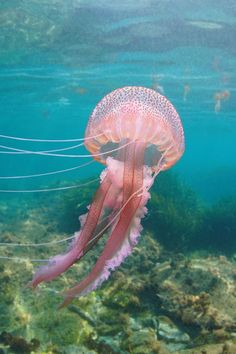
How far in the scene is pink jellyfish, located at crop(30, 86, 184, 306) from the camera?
3.14 metres

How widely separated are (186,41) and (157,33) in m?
1.35

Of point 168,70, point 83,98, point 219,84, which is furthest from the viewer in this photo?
point 83,98

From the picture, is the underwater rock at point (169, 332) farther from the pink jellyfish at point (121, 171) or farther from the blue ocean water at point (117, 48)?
the blue ocean water at point (117, 48)

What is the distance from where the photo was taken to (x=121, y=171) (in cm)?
359

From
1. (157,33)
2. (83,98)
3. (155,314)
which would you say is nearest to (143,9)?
(157,33)

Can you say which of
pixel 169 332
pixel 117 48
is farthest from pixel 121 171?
pixel 117 48

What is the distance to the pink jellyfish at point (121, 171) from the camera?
314cm

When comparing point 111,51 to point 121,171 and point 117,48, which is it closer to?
point 117,48

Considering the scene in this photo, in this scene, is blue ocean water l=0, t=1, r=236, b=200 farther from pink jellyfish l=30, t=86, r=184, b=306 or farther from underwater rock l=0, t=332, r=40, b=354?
underwater rock l=0, t=332, r=40, b=354

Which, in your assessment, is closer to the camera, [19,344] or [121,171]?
[121,171]

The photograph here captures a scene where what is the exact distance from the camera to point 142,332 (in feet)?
14.5

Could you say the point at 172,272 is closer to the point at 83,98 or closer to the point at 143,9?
the point at 143,9

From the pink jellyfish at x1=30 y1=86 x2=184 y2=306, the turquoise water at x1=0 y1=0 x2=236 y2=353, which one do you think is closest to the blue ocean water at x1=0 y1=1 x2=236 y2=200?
the turquoise water at x1=0 y1=0 x2=236 y2=353

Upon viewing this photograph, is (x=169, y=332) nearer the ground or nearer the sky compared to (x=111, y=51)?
nearer the ground
